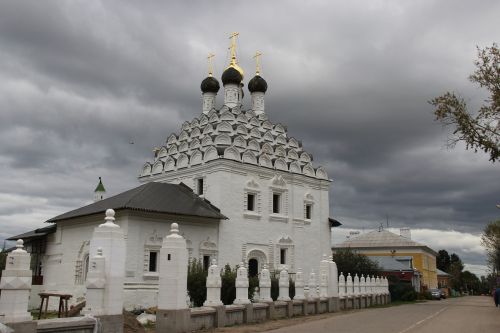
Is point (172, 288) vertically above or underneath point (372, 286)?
above

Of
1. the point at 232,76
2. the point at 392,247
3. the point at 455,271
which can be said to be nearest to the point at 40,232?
the point at 232,76

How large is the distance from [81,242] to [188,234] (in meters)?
4.98

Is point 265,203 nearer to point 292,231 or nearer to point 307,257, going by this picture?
point 292,231

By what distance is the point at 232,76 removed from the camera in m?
30.6

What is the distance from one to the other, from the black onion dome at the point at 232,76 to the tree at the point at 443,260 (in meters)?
76.6

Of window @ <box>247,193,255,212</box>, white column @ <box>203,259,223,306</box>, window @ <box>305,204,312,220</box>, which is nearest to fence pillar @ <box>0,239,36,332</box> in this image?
white column @ <box>203,259,223,306</box>

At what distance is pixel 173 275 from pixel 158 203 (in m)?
11.2

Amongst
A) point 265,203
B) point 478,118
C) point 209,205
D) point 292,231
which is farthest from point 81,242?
point 478,118

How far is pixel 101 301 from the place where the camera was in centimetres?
894

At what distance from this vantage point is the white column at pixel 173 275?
11.0 metres

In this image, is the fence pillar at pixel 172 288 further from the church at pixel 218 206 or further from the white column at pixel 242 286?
the church at pixel 218 206

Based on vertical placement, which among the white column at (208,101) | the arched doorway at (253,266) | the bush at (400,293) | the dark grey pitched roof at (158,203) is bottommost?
the bush at (400,293)

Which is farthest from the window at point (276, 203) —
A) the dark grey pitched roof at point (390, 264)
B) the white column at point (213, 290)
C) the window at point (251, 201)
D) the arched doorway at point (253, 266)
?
the dark grey pitched roof at point (390, 264)

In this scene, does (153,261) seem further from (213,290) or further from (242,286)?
(213,290)
